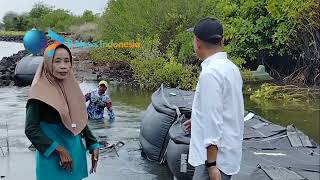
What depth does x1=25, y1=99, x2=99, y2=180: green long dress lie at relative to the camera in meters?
3.59

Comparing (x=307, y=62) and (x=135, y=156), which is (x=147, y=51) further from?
(x=135, y=156)

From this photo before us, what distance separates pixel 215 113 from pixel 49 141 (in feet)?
3.71

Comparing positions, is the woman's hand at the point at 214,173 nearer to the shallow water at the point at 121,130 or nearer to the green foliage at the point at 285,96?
the shallow water at the point at 121,130

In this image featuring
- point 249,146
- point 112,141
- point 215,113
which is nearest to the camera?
point 215,113

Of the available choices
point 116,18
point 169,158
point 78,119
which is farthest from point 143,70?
point 78,119

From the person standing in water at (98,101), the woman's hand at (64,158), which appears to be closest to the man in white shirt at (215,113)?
the woman's hand at (64,158)

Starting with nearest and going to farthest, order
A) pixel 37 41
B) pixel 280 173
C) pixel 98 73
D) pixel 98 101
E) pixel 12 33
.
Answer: pixel 280 173 → pixel 37 41 → pixel 98 101 → pixel 98 73 → pixel 12 33

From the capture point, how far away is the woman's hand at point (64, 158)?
3.64 meters

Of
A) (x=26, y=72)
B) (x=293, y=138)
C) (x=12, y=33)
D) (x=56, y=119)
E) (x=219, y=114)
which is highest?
(x=219, y=114)

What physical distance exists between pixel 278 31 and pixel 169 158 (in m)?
14.7

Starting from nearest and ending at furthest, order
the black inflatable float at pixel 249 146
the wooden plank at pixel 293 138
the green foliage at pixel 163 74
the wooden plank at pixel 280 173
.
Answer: the wooden plank at pixel 280 173 → the black inflatable float at pixel 249 146 → the wooden plank at pixel 293 138 → the green foliage at pixel 163 74

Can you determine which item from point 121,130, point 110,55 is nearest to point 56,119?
point 121,130

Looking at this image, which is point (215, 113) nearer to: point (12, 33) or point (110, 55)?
point (110, 55)

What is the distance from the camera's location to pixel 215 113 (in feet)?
10.4
